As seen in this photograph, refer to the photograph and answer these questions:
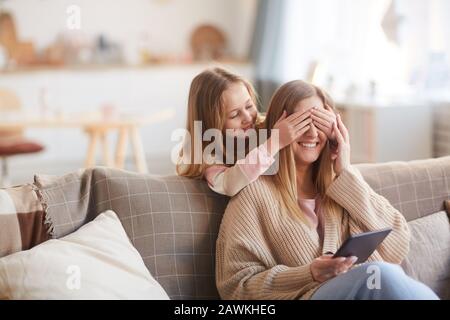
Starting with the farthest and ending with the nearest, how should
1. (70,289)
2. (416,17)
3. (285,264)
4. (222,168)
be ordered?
(416,17) < (222,168) < (285,264) < (70,289)

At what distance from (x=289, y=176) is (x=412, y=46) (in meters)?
2.66

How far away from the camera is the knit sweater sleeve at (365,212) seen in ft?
6.44

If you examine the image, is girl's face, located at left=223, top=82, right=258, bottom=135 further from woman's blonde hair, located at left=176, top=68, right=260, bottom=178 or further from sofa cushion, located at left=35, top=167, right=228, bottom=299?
sofa cushion, located at left=35, top=167, right=228, bottom=299

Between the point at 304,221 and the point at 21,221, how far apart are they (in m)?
0.74

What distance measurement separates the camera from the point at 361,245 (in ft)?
5.60

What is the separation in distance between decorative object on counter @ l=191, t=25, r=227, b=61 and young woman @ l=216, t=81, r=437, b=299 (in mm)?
4521

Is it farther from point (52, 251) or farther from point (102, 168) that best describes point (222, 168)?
point (52, 251)

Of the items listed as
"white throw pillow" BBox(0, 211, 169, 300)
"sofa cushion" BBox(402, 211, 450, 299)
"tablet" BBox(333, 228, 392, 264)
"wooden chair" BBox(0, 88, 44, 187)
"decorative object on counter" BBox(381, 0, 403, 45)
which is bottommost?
"wooden chair" BBox(0, 88, 44, 187)

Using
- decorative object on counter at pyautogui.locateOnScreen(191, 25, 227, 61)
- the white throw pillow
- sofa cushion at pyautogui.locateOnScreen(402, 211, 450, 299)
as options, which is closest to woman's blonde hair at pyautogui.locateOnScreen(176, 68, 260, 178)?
the white throw pillow

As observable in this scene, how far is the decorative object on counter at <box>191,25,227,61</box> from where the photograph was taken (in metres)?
6.49

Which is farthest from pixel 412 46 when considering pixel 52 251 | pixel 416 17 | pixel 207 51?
pixel 52 251

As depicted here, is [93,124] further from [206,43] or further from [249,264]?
[249,264]

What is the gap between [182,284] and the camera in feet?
6.53

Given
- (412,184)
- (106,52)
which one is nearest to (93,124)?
(106,52)
